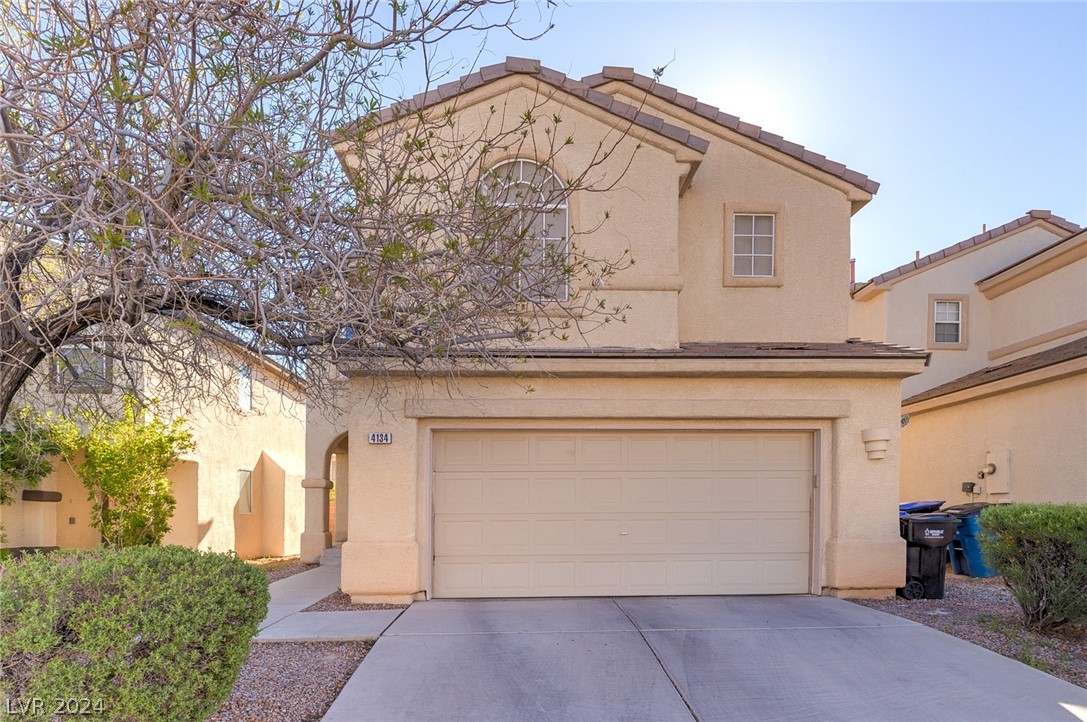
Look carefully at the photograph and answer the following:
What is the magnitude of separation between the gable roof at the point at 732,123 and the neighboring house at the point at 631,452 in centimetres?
209

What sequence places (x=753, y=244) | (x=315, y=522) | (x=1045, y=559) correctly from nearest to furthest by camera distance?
1. (x=1045, y=559)
2. (x=753, y=244)
3. (x=315, y=522)

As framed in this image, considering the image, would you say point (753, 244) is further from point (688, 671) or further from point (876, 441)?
point (688, 671)

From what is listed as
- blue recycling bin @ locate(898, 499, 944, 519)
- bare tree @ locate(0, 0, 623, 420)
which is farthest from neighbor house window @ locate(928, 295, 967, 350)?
bare tree @ locate(0, 0, 623, 420)

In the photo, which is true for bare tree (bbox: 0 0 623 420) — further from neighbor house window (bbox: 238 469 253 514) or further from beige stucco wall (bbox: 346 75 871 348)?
neighbor house window (bbox: 238 469 253 514)

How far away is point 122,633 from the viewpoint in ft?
13.2

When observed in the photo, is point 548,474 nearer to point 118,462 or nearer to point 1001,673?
point 1001,673

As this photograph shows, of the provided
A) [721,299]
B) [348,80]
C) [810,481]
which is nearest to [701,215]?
[721,299]

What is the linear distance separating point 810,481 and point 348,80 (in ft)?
24.7

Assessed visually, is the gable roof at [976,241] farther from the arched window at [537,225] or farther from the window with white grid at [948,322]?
the arched window at [537,225]

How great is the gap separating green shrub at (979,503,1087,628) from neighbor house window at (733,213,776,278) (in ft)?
15.7

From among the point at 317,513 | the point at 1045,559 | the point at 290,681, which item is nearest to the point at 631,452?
the point at 1045,559

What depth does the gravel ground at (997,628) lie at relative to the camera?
6602mm

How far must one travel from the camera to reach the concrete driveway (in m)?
5.28

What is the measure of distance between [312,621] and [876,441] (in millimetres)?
7322
